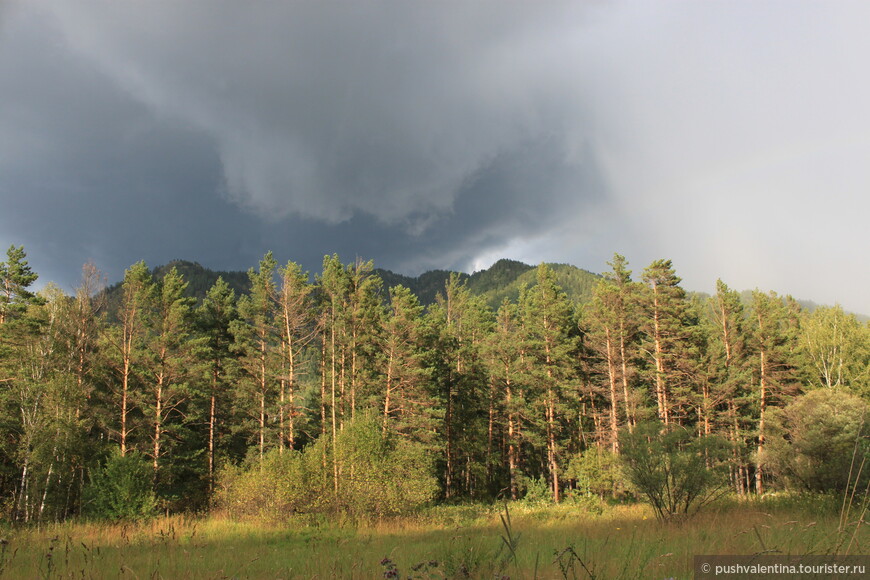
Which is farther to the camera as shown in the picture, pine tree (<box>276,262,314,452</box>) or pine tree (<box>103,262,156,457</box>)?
pine tree (<box>276,262,314,452</box>)

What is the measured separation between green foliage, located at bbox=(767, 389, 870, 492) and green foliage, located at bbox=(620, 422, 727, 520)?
5202mm

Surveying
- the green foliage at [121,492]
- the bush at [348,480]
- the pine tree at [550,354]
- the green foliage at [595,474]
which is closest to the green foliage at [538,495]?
the pine tree at [550,354]

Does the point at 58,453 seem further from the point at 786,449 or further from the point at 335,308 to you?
the point at 786,449

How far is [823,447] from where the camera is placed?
1628cm

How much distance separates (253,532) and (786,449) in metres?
22.2

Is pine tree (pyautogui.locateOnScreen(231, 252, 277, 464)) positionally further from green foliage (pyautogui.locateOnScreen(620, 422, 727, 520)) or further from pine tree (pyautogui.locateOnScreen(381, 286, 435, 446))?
green foliage (pyautogui.locateOnScreen(620, 422, 727, 520))

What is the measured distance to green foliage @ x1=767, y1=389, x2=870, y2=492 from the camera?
15.4 m

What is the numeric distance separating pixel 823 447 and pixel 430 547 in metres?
16.7

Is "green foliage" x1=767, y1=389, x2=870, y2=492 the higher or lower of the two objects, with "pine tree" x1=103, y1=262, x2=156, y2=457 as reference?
lower

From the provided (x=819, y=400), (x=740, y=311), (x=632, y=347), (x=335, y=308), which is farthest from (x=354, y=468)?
(x=740, y=311)

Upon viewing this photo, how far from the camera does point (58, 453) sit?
2072 centimetres

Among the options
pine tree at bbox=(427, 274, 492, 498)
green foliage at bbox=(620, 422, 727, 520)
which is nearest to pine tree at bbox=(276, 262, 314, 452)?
pine tree at bbox=(427, 274, 492, 498)

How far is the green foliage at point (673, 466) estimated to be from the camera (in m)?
13.1

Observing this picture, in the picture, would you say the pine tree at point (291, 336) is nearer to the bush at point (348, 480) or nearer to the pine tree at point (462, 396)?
the bush at point (348, 480)
